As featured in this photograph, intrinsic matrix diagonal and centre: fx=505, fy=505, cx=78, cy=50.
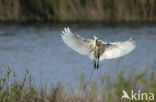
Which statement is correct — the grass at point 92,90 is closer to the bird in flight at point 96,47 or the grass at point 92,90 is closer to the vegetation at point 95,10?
the bird in flight at point 96,47

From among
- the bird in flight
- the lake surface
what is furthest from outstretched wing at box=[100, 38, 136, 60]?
the lake surface

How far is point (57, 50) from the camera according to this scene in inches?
639

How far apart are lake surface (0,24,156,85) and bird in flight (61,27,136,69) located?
103 inches

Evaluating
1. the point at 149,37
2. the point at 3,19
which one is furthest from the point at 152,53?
the point at 3,19

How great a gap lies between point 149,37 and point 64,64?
5455 millimetres

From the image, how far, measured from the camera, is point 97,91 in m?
6.50

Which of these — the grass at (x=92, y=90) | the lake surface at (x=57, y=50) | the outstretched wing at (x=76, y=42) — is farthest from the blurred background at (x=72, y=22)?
the grass at (x=92, y=90)

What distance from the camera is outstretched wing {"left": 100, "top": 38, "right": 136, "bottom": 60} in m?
7.92

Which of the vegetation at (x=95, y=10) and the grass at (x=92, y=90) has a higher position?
the vegetation at (x=95, y=10)

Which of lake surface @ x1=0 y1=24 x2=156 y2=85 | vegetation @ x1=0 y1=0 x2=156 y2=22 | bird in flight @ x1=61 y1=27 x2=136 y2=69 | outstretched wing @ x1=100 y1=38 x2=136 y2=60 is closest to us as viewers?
bird in flight @ x1=61 y1=27 x2=136 y2=69

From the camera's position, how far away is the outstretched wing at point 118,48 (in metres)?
7.92

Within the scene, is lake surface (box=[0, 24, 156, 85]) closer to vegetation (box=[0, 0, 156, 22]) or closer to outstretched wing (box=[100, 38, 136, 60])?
vegetation (box=[0, 0, 156, 22])

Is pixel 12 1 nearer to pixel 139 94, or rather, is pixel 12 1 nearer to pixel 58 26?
pixel 58 26

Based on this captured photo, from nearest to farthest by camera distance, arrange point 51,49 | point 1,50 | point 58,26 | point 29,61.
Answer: point 29,61
point 1,50
point 51,49
point 58,26
